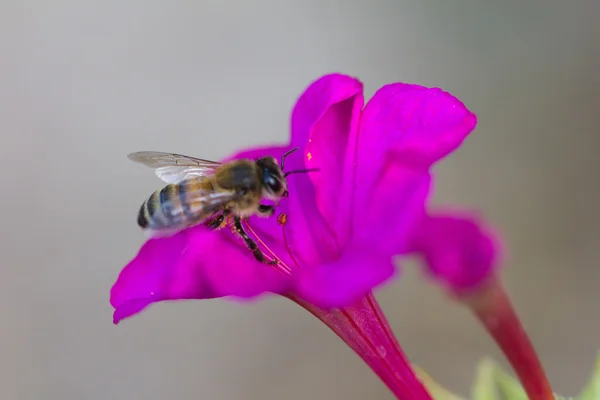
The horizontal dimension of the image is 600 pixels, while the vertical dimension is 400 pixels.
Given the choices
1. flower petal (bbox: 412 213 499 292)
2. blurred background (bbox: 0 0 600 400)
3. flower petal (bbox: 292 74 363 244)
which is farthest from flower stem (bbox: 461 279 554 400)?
blurred background (bbox: 0 0 600 400)

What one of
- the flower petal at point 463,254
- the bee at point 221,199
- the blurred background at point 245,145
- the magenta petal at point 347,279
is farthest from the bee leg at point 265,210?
the blurred background at point 245,145

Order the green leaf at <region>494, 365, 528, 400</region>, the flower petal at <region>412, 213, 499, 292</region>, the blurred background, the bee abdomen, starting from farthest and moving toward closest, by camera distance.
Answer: the blurred background → the green leaf at <region>494, 365, 528, 400</region> → the bee abdomen → the flower petal at <region>412, 213, 499, 292</region>

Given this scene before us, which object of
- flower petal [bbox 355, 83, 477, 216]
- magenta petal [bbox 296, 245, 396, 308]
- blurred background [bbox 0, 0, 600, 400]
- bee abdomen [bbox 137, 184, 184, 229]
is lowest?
blurred background [bbox 0, 0, 600, 400]

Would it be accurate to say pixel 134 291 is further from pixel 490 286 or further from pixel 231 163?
pixel 490 286

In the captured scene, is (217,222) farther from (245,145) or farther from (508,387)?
(245,145)

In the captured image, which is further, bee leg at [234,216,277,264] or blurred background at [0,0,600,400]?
blurred background at [0,0,600,400]

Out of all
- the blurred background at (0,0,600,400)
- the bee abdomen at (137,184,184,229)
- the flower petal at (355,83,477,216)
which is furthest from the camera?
the blurred background at (0,0,600,400)

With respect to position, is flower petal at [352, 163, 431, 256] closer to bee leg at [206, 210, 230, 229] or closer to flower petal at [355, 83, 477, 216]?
flower petal at [355, 83, 477, 216]

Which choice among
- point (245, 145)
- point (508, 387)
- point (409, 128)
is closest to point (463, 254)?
point (409, 128)
